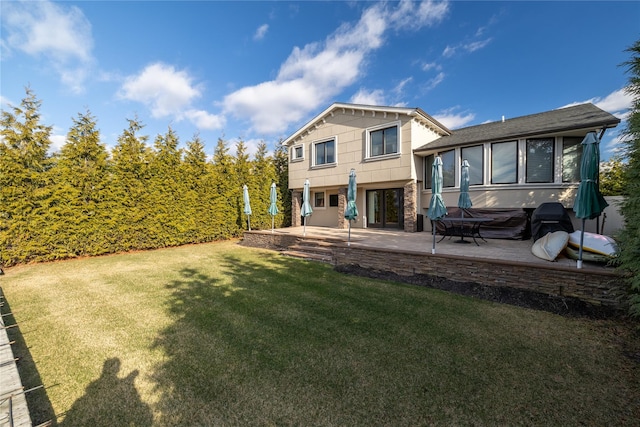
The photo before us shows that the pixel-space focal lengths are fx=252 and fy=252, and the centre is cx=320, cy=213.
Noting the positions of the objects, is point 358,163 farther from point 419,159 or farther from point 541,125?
point 541,125

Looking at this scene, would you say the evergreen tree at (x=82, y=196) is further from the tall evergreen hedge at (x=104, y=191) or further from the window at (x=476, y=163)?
the window at (x=476, y=163)

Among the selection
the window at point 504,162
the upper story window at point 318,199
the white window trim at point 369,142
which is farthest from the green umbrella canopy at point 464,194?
the upper story window at point 318,199

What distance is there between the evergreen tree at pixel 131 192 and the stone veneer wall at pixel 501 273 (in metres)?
9.35

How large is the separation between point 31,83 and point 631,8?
2130cm

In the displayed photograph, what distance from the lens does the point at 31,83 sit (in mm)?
9297

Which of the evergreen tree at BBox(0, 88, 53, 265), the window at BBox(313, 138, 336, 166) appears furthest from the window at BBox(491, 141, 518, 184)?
the evergreen tree at BBox(0, 88, 53, 265)

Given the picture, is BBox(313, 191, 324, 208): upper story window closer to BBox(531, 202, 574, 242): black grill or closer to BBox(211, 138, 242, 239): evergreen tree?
BBox(211, 138, 242, 239): evergreen tree

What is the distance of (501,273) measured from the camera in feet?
19.1

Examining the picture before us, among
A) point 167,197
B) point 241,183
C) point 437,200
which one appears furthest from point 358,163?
point 167,197

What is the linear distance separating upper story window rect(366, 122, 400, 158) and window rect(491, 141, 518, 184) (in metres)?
4.34

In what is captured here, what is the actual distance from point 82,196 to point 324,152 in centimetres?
1218

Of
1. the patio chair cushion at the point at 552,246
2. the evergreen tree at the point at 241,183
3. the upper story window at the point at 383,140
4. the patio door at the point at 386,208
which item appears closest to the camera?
the patio chair cushion at the point at 552,246

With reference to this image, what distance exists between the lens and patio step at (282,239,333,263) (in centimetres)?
943

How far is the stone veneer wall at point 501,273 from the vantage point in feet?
15.9
